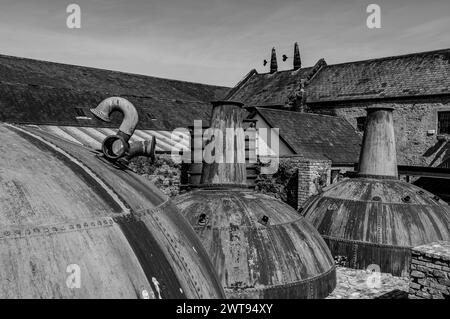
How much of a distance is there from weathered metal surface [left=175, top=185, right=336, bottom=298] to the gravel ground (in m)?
0.87

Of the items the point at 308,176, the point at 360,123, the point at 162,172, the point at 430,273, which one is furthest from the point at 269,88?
the point at 430,273

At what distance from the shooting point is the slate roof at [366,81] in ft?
74.9

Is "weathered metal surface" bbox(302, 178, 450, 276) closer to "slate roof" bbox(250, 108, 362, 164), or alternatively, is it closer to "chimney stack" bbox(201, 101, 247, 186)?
"chimney stack" bbox(201, 101, 247, 186)

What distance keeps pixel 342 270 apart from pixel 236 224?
13.3 ft

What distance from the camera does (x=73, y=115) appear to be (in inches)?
714

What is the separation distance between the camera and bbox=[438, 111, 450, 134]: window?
71.0 ft

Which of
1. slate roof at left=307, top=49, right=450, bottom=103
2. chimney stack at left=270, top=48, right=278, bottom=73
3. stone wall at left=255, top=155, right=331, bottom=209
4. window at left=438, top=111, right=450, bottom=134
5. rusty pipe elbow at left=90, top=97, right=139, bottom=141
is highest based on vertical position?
chimney stack at left=270, top=48, right=278, bottom=73

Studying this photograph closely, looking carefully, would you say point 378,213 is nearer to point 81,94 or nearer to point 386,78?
point 81,94

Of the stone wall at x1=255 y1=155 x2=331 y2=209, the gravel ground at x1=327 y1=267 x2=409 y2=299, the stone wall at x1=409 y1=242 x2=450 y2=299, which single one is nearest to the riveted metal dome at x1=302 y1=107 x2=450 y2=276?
the gravel ground at x1=327 y1=267 x2=409 y2=299

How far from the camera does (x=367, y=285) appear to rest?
9.39 metres

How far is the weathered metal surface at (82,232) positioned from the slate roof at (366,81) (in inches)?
840

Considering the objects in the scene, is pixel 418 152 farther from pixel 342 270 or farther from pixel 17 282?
pixel 17 282

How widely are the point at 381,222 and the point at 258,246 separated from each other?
410 centimetres

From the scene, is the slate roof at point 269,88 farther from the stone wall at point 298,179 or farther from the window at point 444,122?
the stone wall at point 298,179
